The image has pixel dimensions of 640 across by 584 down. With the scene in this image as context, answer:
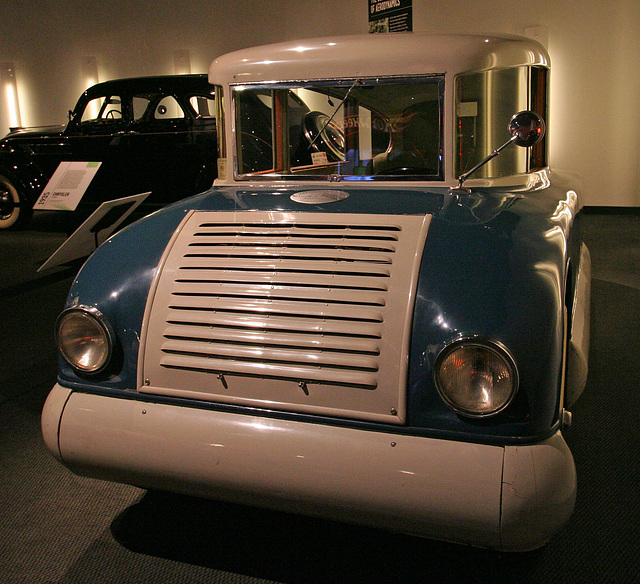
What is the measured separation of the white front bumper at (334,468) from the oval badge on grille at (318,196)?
88 centimetres

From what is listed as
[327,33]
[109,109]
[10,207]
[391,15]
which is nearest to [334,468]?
[391,15]

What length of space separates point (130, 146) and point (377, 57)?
606 centimetres

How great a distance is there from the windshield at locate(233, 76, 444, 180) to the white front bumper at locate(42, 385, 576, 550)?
133 centimetres

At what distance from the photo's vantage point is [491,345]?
1.58 meters

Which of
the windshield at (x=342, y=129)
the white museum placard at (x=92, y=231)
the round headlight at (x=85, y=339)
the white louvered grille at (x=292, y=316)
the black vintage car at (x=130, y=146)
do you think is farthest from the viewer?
the black vintage car at (x=130, y=146)

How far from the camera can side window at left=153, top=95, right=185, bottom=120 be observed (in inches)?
A: 313

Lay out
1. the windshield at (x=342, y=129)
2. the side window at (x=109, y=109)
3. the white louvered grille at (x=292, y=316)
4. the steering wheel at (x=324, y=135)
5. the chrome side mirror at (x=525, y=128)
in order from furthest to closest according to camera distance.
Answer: the side window at (x=109, y=109), the steering wheel at (x=324, y=135), the windshield at (x=342, y=129), the chrome side mirror at (x=525, y=128), the white louvered grille at (x=292, y=316)

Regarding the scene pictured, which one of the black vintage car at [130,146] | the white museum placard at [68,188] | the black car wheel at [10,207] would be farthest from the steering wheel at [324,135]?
the black car wheel at [10,207]

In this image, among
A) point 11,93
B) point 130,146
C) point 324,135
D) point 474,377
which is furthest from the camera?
point 11,93

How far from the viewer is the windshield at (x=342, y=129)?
102 inches

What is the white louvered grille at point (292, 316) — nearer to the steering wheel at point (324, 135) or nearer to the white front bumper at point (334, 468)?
the white front bumper at point (334, 468)

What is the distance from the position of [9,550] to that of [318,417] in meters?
1.23

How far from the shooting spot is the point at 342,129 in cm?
280

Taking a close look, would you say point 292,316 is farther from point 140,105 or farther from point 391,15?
point 140,105
